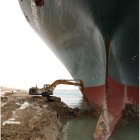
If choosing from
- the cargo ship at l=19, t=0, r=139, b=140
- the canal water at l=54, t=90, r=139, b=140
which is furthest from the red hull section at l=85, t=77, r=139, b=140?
the canal water at l=54, t=90, r=139, b=140

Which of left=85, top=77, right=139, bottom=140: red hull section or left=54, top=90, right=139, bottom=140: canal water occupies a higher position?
left=85, top=77, right=139, bottom=140: red hull section

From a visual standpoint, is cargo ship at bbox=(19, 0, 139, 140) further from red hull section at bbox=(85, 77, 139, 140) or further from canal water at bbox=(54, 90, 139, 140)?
canal water at bbox=(54, 90, 139, 140)

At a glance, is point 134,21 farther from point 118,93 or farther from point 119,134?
point 119,134

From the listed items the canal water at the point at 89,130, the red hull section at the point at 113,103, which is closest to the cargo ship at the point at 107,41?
the red hull section at the point at 113,103

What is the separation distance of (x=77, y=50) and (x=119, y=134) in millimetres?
3079

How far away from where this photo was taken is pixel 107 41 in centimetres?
620

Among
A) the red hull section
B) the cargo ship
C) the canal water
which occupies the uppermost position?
the cargo ship

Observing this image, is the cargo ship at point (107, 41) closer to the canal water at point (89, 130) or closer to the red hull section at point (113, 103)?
the red hull section at point (113, 103)

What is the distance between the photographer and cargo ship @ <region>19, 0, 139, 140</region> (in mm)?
5664

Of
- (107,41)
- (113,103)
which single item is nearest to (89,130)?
(113,103)

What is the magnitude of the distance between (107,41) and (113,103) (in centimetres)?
158

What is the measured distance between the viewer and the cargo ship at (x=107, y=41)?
566 cm

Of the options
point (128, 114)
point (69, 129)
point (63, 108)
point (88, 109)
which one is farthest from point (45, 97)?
point (128, 114)

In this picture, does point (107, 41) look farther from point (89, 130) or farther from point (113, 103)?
point (89, 130)
